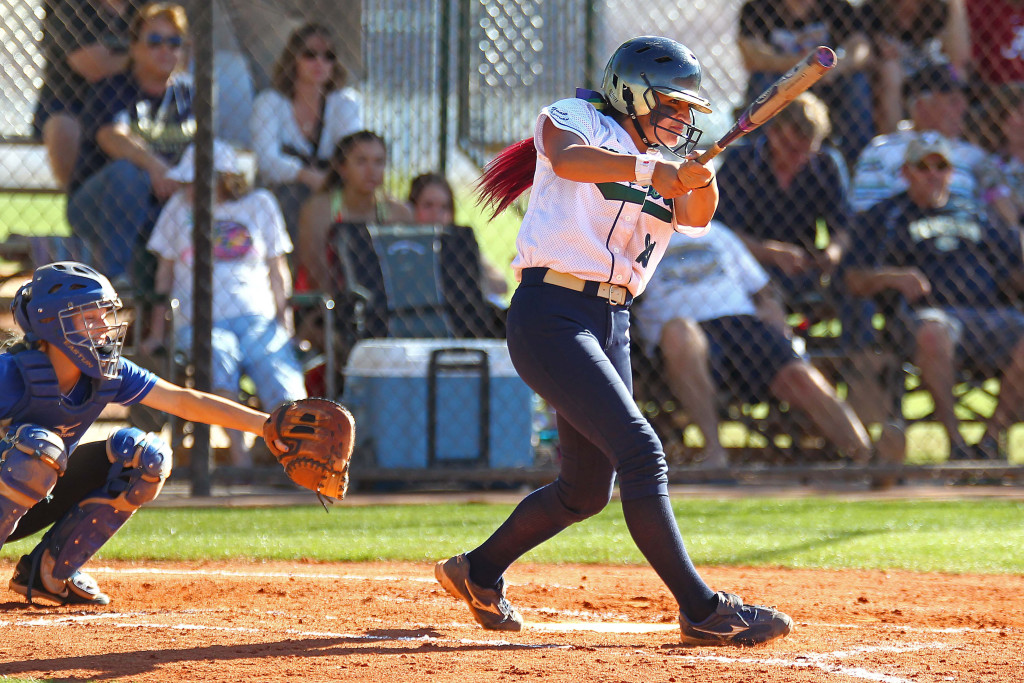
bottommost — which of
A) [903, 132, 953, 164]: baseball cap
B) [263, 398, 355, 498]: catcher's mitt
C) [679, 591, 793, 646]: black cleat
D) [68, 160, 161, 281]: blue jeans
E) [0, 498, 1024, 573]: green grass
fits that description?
[0, 498, 1024, 573]: green grass

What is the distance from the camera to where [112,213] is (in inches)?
284

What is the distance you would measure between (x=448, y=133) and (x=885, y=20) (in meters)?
3.16

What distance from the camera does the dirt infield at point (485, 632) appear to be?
3.08 meters

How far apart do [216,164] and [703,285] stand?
288cm

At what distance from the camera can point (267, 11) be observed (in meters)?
9.73

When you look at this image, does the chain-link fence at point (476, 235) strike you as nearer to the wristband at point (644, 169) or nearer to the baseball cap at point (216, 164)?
the baseball cap at point (216, 164)

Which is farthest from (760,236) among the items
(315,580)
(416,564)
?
(315,580)

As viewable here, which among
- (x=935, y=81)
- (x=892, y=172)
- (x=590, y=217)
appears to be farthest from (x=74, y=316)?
(x=935, y=81)

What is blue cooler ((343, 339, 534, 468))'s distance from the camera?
707cm

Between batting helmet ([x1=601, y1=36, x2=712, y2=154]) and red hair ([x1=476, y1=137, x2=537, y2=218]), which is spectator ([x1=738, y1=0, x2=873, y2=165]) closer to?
red hair ([x1=476, y1=137, x2=537, y2=218])

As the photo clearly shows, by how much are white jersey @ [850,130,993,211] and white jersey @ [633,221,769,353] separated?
1169 millimetres

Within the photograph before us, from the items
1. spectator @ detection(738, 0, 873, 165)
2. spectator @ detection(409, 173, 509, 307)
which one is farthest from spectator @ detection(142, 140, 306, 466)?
spectator @ detection(738, 0, 873, 165)

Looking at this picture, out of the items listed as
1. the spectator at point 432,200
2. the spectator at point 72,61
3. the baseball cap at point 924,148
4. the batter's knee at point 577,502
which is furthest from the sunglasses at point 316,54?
the batter's knee at point 577,502

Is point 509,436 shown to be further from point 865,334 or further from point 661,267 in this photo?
point 865,334
